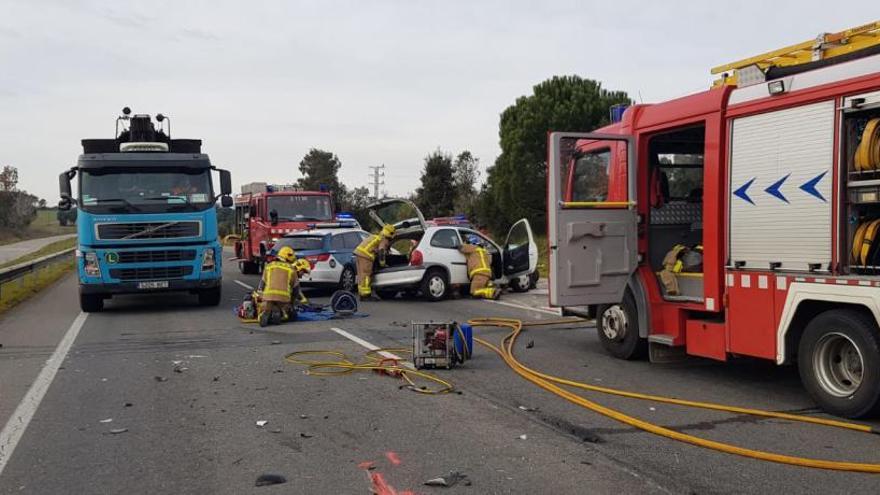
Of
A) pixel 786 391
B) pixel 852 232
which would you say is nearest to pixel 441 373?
pixel 786 391

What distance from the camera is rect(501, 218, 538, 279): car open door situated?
1526 cm

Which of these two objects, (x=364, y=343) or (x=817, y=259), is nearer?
(x=817, y=259)

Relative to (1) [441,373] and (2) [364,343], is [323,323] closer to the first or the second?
(2) [364,343]

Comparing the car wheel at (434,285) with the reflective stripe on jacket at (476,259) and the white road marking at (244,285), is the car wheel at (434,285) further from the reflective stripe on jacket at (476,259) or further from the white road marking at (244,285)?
the white road marking at (244,285)

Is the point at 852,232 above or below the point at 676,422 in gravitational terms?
above

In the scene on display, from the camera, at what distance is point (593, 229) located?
813 centimetres

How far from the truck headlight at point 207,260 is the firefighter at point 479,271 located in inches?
198

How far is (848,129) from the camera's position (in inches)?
228

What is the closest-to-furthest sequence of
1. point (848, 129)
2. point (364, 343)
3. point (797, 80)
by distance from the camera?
point (848, 129) < point (797, 80) < point (364, 343)

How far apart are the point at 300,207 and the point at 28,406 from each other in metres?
16.2

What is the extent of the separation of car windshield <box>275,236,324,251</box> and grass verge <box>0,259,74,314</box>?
577 centimetres

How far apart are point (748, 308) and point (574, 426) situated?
2.07 m

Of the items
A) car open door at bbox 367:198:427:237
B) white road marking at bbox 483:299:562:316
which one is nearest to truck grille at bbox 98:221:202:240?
car open door at bbox 367:198:427:237

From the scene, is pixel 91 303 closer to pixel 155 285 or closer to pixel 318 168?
pixel 155 285
